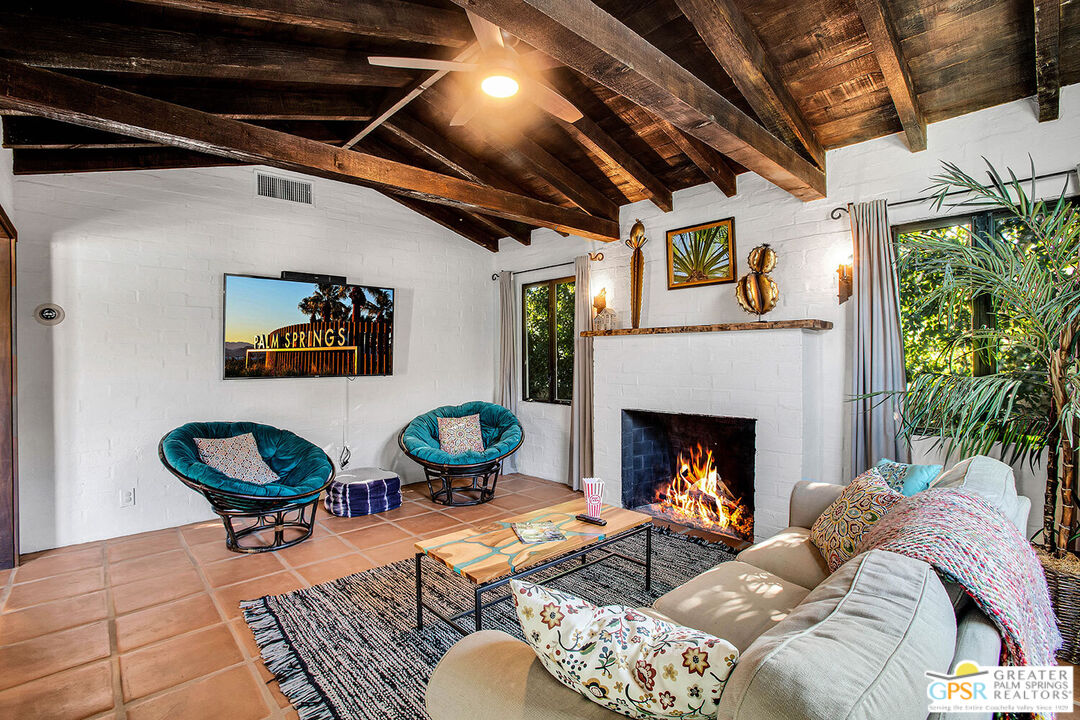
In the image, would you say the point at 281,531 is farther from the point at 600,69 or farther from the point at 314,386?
the point at 600,69

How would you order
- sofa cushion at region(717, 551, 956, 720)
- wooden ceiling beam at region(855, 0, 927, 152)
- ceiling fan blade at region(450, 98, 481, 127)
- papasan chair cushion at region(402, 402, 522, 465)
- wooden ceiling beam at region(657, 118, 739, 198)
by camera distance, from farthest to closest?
papasan chair cushion at region(402, 402, 522, 465) < wooden ceiling beam at region(657, 118, 739, 198) < ceiling fan blade at region(450, 98, 481, 127) < wooden ceiling beam at region(855, 0, 927, 152) < sofa cushion at region(717, 551, 956, 720)

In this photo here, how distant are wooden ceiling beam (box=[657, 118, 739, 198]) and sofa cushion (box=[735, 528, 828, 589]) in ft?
8.21

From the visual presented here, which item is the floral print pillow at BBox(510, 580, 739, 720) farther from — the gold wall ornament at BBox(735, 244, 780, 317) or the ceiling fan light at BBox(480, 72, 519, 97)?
the gold wall ornament at BBox(735, 244, 780, 317)

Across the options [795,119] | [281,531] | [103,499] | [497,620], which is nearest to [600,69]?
[795,119]

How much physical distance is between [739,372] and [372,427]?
11.3 feet

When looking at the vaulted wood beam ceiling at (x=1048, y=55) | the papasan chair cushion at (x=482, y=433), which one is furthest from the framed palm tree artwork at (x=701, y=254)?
the papasan chair cushion at (x=482, y=433)

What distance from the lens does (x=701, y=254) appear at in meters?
4.38

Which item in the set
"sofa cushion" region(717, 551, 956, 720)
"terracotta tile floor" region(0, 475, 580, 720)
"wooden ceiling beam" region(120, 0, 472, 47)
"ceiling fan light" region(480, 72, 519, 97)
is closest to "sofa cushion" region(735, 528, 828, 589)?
"sofa cushion" region(717, 551, 956, 720)

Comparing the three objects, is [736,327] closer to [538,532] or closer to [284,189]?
[538,532]

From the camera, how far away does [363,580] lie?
10.3 ft

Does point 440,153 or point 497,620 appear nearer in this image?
point 497,620

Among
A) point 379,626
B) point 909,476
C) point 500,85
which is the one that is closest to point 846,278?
point 909,476

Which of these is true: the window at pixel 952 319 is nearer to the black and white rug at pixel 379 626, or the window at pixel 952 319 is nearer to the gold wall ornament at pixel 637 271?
the black and white rug at pixel 379 626

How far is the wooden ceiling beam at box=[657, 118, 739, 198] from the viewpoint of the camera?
3555 mm
